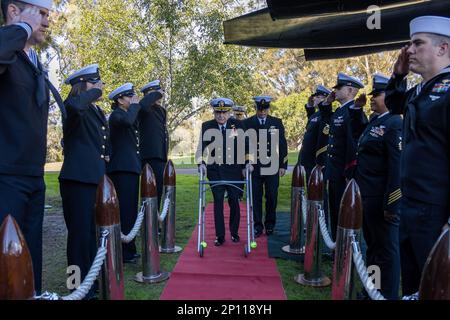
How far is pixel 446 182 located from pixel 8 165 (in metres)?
2.62

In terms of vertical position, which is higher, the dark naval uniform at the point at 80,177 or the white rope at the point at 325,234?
the dark naval uniform at the point at 80,177

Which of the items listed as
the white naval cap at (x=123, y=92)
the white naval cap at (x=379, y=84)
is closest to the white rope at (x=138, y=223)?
the white naval cap at (x=123, y=92)

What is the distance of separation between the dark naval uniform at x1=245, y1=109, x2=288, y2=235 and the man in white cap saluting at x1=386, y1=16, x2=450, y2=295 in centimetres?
366

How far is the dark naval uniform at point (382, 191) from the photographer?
3.25 meters

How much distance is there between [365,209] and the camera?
3461 mm

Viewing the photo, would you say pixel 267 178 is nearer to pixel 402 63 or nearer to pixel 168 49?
pixel 402 63

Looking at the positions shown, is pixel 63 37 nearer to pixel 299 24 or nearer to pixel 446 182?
pixel 299 24

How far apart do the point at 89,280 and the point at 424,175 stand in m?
2.02

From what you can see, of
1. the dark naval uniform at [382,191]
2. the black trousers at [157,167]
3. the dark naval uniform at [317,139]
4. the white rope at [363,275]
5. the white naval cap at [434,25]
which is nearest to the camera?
the white rope at [363,275]

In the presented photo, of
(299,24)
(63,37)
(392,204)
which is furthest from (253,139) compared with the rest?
(63,37)

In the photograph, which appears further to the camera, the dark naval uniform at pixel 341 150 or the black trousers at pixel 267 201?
the black trousers at pixel 267 201

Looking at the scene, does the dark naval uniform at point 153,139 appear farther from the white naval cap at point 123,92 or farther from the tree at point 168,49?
the tree at point 168,49

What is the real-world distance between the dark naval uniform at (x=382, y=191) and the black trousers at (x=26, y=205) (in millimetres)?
2642

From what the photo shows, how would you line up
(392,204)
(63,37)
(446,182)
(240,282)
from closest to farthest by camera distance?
1. (446,182)
2. (392,204)
3. (240,282)
4. (63,37)
